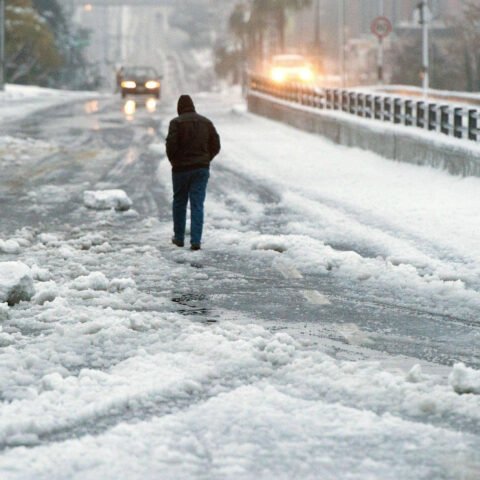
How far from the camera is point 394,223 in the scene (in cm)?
1627

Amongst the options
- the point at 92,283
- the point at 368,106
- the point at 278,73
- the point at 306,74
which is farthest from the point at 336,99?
the point at 278,73

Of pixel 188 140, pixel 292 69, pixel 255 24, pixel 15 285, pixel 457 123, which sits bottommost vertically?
pixel 15 285

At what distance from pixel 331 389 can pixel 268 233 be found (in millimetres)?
8070

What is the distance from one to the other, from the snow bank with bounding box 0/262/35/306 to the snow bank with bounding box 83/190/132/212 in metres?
7.25

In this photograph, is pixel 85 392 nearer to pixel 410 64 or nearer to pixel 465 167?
pixel 465 167

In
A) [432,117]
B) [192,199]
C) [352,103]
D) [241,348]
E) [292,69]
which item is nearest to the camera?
[241,348]

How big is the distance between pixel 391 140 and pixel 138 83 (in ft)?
131

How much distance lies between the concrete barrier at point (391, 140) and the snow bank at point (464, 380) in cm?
1428

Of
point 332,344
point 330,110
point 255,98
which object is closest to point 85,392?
point 332,344

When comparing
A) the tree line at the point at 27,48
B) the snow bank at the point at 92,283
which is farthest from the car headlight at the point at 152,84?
the snow bank at the point at 92,283

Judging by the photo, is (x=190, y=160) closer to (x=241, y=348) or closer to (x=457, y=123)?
(x=241, y=348)

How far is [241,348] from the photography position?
27.6ft

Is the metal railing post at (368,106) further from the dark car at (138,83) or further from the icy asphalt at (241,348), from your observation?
the dark car at (138,83)

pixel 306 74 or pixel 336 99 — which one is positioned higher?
pixel 306 74
